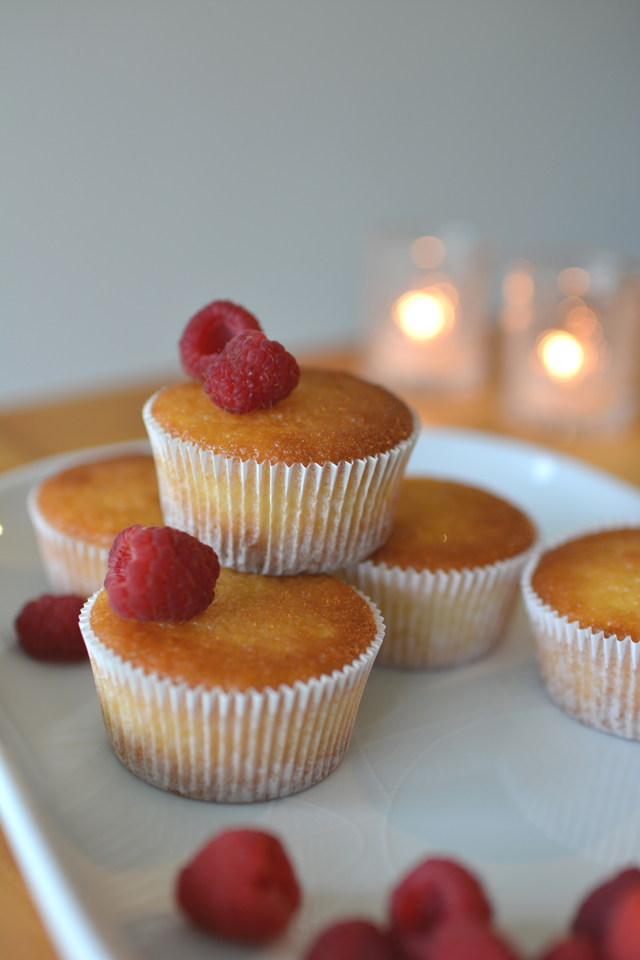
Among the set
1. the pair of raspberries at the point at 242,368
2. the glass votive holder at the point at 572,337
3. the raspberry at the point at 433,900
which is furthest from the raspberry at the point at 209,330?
the glass votive holder at the point at 572,337

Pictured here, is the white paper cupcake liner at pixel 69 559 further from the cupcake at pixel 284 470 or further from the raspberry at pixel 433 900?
the raspberry at pixel 433 900

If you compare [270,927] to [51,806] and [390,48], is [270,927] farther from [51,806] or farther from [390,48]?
[390,48]

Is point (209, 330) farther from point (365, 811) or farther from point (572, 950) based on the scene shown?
point (572, 950)

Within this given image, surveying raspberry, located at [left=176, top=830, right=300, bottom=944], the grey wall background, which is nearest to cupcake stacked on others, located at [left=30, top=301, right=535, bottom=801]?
raspberry, located at [left=176, top=830, right=300, bottom=944]

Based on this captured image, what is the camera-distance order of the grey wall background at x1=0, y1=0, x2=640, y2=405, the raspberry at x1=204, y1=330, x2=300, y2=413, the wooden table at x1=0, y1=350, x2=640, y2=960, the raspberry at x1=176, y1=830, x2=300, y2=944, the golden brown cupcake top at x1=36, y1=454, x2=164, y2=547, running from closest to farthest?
1. the raspberry at x1=176, y1=830, x2=300, y2=944
2. the raspberry at x1=204, y1=330, x2=300, y2=413
3. the golden brown cupcake top at x1=36, y1=454, x2=164, y2=547
4. the wooden table at x1=0, y1=350, x2=640, y2=960
5. the grey wall background at x1=0, y1=0, x2=640, y2=405

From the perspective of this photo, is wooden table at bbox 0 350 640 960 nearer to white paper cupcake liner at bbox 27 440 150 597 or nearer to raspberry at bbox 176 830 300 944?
white paper cupcake liner at bbox 27 440 150 597

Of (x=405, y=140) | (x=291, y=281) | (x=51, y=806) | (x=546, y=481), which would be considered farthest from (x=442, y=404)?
(x=51, y=806)
